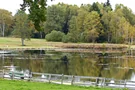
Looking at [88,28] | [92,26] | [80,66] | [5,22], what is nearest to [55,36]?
[88,28]

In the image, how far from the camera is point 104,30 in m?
130

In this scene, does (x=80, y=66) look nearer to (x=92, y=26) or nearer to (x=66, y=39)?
(x=92, y=26)

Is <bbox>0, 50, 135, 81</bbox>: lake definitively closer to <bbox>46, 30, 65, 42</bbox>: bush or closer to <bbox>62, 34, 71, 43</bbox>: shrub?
<bbox>62, 34, 71, 43</bbox>: shrub

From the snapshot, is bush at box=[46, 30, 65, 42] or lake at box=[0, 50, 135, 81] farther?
bush at box=[46, 30, 65, 42]

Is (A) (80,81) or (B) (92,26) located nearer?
(A) (80,81)

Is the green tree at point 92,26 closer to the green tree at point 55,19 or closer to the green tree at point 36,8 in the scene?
the green tree at point 55,19

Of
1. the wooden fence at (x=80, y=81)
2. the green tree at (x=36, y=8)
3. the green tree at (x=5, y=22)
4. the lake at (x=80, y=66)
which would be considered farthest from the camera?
the green tree at (x=5, y=22)

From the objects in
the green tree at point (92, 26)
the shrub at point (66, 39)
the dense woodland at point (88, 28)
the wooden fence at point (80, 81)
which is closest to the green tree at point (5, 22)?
the dense woodland at point (88, 28)

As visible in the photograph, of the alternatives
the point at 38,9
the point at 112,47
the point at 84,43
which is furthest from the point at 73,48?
the point at 38,9

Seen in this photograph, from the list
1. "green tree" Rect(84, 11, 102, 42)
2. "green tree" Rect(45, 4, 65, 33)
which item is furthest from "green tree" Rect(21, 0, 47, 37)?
"green tree" Rect(45, 4, 65, 33)

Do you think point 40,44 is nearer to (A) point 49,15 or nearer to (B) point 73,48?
(B) point 73,48

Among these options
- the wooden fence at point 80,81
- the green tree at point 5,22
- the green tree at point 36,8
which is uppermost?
the green tree at point 5,22

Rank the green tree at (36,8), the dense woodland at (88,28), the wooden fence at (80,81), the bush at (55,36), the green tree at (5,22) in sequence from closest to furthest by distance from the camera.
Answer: the wooden fence at (80,81), the green tree at (36,8), the dense woodland at (88,28), the bush at (55,36), the green tree at (5,22)

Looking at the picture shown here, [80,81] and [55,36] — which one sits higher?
[55,36]
